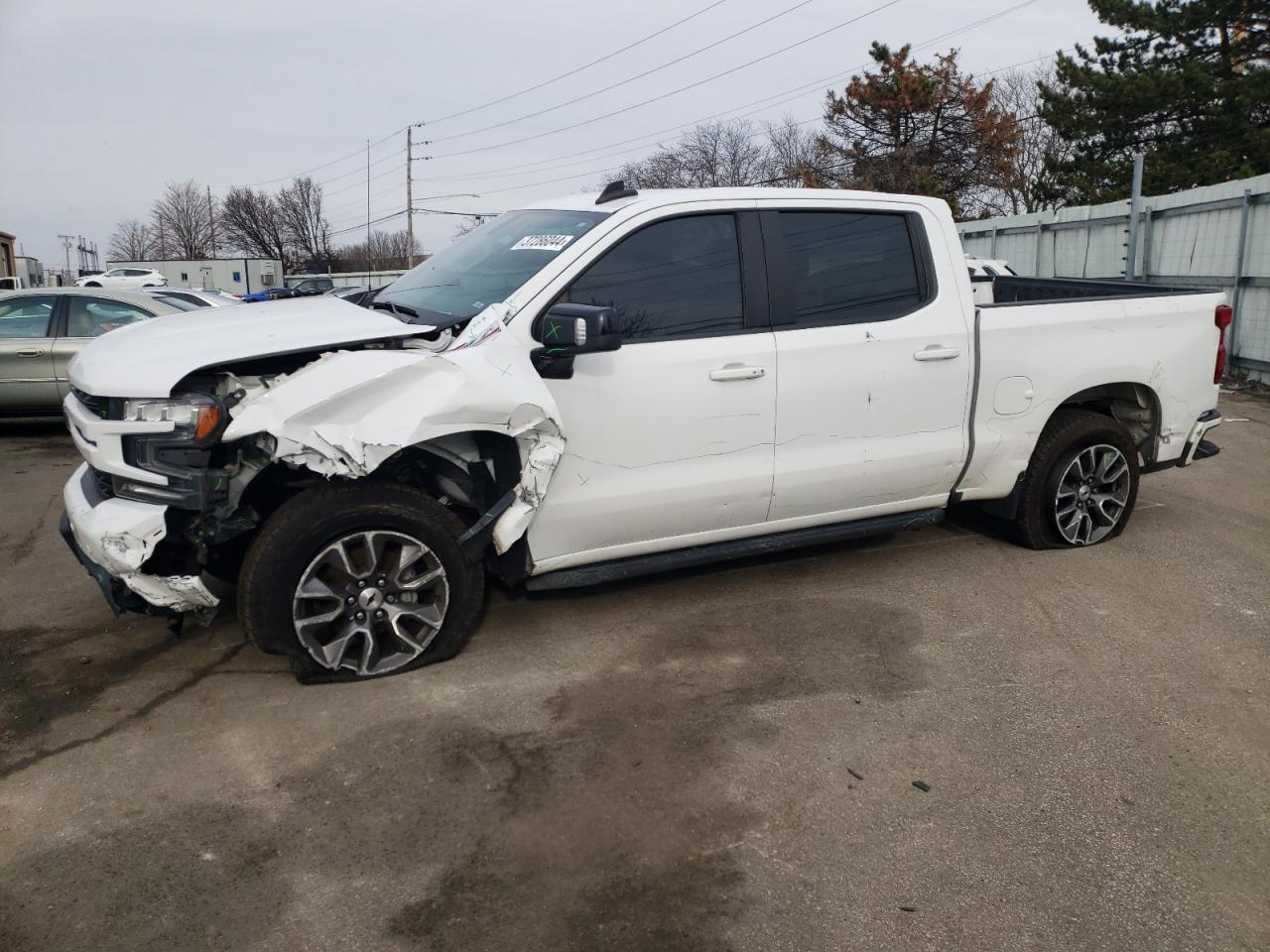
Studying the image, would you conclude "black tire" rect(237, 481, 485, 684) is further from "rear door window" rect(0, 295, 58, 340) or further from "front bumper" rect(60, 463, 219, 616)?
"rear door window" rect(0, 295, 58, 340)

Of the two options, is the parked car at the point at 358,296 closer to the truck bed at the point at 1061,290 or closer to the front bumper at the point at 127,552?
the front bumper at the point at 127,552

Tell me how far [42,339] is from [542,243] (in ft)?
24.7

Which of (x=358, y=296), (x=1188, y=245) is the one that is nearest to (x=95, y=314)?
(x=358, y=296)

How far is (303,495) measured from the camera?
3.75m

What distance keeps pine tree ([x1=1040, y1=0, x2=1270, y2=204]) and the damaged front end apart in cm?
2371

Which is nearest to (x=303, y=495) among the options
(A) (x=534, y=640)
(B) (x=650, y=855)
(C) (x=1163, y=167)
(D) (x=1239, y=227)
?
(A) (x=534, y=640)

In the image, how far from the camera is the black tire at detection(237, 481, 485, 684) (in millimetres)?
3678

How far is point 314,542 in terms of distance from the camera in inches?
146

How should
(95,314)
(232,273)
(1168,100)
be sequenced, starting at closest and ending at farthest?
1. (95,314)
2. (1168,100)
3. (232,273)

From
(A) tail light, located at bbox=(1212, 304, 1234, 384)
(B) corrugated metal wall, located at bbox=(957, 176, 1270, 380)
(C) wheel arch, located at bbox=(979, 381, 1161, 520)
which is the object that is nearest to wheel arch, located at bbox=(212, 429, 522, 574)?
(C) wheel arch, located at bbox=(979, 381, 1161, 520)

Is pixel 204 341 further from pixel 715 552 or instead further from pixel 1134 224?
pixel 1134 224

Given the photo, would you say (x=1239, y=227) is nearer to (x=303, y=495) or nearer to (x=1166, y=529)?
(x=1166, y=529)

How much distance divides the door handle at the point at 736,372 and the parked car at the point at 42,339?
731 centimetres

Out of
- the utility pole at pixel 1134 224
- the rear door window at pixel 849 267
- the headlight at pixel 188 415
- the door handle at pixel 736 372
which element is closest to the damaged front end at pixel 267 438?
the headlight at pixel 188 415
